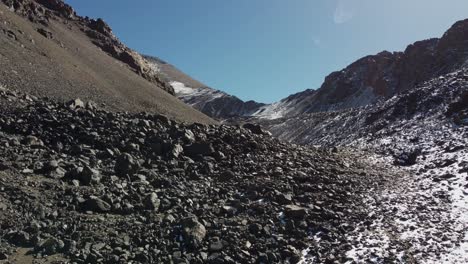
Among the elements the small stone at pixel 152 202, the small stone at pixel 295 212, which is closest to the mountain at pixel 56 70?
the small stone at pixel 152 202

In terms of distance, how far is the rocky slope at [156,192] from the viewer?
12.8 meters

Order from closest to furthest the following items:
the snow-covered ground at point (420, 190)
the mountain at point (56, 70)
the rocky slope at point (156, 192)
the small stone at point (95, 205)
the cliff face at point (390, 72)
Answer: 1. the rocky slope at point (156, 192)
2. the small stone at point (95, 205)
3. the snow-covered ground at point (420, 190)
4. the mountain at point (56, 70)
5. the cliff face at point (390, 72)

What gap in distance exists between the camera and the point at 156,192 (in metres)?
16.7

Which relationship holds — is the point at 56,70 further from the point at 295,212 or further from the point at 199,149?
the point at 295,212

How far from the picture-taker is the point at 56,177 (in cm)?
1571

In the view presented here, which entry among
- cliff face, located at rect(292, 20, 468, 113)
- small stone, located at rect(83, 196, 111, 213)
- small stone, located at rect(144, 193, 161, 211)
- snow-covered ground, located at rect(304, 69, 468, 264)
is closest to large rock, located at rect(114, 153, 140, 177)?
small stone, located at rect(144, 193, 161, 211)

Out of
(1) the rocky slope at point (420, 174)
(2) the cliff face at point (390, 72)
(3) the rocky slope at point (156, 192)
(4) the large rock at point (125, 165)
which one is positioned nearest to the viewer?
(3) the rocky slope at point (156, 192)

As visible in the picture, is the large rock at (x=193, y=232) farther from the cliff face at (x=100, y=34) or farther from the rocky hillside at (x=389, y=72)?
the rocky hillside at (x=389, y=72)

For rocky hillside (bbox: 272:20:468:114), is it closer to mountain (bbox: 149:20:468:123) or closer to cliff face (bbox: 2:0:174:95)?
mountain (bbox: 149:20:468:123)

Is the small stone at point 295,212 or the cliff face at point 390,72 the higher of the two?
the cliff face at point 390,72

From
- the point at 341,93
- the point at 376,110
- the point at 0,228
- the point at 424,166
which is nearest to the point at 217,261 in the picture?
the point at 0,228

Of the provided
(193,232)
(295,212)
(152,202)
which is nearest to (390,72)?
(295,212)

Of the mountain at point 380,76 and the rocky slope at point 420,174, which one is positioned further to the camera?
the mountain at point 380,76

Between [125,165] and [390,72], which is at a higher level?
[390,72]
